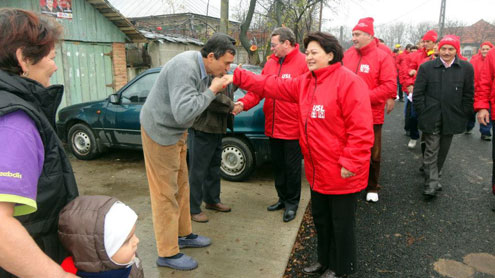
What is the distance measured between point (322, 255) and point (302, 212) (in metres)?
1.27

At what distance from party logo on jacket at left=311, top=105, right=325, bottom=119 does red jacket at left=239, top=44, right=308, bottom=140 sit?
134 centimetres

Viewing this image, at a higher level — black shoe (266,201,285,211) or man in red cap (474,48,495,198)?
man in red cap (474,48,495,198)

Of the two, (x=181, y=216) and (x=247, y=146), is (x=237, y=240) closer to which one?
(x=181, y=216)

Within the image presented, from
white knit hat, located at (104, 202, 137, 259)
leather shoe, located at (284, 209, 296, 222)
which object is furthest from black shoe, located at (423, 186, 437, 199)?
white knit hat, located at (104, 202, 137, 259)

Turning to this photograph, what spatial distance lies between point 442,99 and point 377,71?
3.17 feet

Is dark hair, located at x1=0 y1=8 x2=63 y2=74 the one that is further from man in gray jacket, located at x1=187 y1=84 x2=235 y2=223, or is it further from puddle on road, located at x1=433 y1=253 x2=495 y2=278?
puddle on road, located at x1=433 y1=253 x2=495 y2=278

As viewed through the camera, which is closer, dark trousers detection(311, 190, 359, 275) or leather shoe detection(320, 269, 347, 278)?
dark trousers detection(311, 190, 359, 275)

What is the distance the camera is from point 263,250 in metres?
3.55

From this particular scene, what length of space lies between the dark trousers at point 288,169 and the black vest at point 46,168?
2.97 m

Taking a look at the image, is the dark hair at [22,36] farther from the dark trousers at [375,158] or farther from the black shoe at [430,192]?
the black shoe at [430,192]

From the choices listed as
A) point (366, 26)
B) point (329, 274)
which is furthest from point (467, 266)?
point (366, 26)

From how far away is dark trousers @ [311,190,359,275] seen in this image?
2807mm

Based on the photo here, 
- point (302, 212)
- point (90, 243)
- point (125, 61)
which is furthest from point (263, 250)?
point (125, 61)

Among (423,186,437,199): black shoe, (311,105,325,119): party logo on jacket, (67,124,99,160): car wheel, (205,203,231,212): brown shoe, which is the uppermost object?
(311,105,325,119): party logo on jacket
